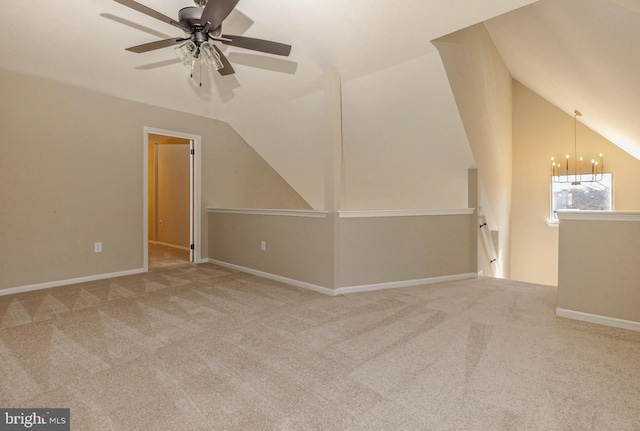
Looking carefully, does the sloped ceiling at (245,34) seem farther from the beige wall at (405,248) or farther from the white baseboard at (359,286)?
the white baseboard at (359,286)

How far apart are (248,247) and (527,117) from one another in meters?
6.50

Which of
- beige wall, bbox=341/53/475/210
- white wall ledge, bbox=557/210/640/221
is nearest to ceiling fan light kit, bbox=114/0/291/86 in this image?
beige wall, bbox=341/53/475/210

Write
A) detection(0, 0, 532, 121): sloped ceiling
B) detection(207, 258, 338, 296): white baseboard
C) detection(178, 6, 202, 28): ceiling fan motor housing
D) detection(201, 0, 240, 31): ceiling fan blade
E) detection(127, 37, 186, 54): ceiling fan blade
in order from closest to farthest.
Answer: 1. detection(201, 0, 240, 31): ceiling fan blade
2. detection(178, 6, 202, 28): ceiling fan motor housing
3. detection(127, 37, 186, 54): ceiling fan blade
4. detection(0, 0, 532, 121): sloped ceiling
5. detection(207, 258, 338, 296): white baseboard

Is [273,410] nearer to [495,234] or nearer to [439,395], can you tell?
[439,395]

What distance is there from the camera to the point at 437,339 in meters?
2.29

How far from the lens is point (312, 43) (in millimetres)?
2889

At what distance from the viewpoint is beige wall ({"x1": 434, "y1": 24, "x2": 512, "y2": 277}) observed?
3.35 metres

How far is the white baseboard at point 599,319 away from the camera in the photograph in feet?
8.18

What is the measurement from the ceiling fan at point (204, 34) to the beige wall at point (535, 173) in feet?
21.5

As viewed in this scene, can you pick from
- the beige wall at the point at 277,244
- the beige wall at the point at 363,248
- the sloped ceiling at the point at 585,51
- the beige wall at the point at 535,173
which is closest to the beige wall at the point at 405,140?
the beige wall at the point at 363,248

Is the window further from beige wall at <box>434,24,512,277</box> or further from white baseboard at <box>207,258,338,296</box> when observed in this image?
white baseboard at <box>207,258,338,296</box>

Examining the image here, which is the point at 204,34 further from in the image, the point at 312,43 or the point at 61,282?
the point at 61,282

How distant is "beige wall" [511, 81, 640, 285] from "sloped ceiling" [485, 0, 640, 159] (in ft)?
4.56

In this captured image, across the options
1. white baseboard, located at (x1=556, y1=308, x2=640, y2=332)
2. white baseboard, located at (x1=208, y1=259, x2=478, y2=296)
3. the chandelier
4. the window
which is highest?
the chandelier
